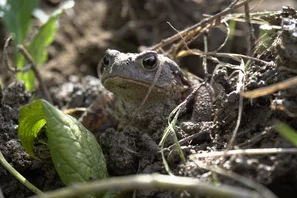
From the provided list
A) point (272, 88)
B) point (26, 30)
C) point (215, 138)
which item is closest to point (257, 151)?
point (272, 88)

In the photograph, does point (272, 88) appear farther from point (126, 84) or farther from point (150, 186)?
point (126, 84)

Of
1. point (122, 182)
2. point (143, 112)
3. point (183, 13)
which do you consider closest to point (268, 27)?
point (143, 112)

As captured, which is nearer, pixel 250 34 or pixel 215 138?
pixel 215 138

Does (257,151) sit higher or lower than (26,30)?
lower

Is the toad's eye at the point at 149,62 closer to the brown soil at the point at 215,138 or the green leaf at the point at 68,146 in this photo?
the brown soil at the point at 215,138


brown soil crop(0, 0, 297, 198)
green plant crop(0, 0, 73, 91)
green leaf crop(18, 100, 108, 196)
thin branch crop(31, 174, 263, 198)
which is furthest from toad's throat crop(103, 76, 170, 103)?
thin branch crop(31, 174, 263, 198)

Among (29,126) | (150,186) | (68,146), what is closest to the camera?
(150,186)

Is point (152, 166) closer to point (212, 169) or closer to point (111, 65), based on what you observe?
point (212, 169)
